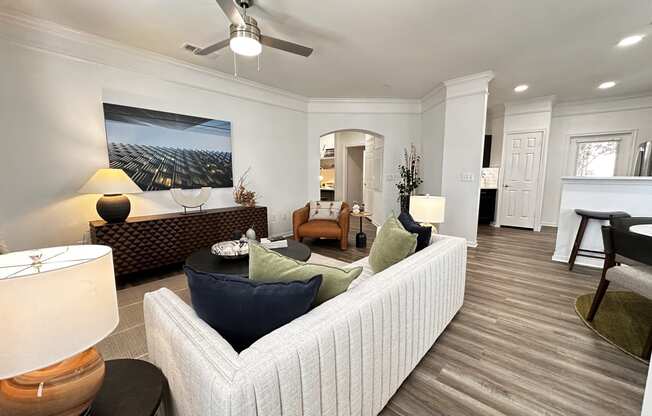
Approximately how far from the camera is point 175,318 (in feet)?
3.20

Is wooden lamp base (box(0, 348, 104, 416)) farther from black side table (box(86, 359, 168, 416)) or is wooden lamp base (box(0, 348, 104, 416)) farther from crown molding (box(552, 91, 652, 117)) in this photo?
crown molding (box(552, 91, 652, 117))

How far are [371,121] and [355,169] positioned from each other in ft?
9.64

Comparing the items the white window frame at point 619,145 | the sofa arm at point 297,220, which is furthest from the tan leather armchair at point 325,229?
the white window frame at point 619,145

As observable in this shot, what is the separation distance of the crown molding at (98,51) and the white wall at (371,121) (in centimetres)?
145

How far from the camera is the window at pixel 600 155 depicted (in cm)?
522

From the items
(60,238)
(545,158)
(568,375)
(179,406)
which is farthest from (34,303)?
(545,158)

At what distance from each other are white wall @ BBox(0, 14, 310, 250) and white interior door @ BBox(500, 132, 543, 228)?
20.5 ft

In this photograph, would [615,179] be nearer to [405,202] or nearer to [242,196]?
[405,202]

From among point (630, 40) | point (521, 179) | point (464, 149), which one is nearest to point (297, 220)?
point (464, 149)

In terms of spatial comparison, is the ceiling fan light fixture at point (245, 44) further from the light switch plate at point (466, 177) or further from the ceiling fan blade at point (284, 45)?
the light switch plate at point (466, 177)

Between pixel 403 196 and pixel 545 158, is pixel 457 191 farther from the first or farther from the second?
pixel 545 158

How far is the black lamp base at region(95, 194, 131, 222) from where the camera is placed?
2725 millimetres

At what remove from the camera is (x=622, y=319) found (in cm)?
217

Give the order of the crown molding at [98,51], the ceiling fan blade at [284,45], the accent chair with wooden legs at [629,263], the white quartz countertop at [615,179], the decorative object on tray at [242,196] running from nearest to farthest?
the accent chair with wooden legs at [629,263]
the ceiling fan blade at [284,45]
the crown molding at [98,51]
the white quartz countertop at [615,179]
the decorative object on tray at [242,196]
